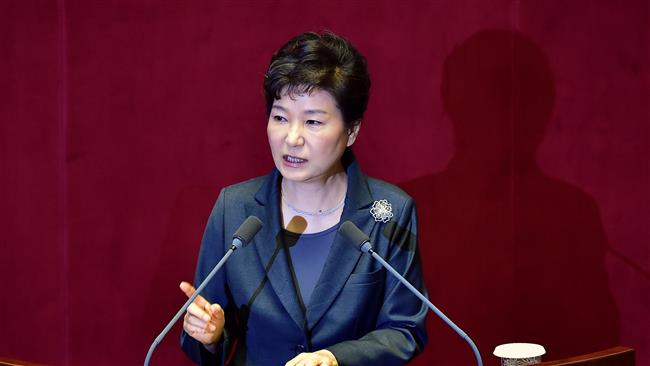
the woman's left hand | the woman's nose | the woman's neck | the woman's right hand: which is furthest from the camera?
the woman's neck

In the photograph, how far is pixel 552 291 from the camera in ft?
10.9

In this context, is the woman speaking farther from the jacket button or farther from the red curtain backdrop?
the red curtain backdrop

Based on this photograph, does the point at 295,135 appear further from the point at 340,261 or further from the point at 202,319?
the point at 202,319

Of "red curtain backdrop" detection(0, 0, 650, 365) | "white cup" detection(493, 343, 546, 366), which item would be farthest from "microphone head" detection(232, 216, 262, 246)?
"red curtain backdrop" detection(0, 0, 650, 365)

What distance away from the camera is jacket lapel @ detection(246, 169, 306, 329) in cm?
208

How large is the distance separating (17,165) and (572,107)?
1877 mm

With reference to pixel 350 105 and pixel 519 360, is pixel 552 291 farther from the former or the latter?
pixel 350 105

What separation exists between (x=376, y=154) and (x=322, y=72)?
107cm

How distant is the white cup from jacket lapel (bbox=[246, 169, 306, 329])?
49 centimetres

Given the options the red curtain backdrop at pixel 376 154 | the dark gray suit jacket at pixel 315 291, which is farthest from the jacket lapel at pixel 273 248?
the red curtain backdrop at pixel 376 154

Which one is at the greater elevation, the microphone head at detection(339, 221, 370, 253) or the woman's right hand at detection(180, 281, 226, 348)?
the microphone head at detection(339, 221, 370, 253)

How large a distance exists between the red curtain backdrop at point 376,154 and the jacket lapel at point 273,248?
0.85 meters

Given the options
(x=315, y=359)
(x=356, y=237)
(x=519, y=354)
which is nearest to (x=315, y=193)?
(x=356, y=237)

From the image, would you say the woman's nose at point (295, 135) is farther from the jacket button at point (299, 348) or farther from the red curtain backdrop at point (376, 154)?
the red curtain backdrop at point (376, 154)
